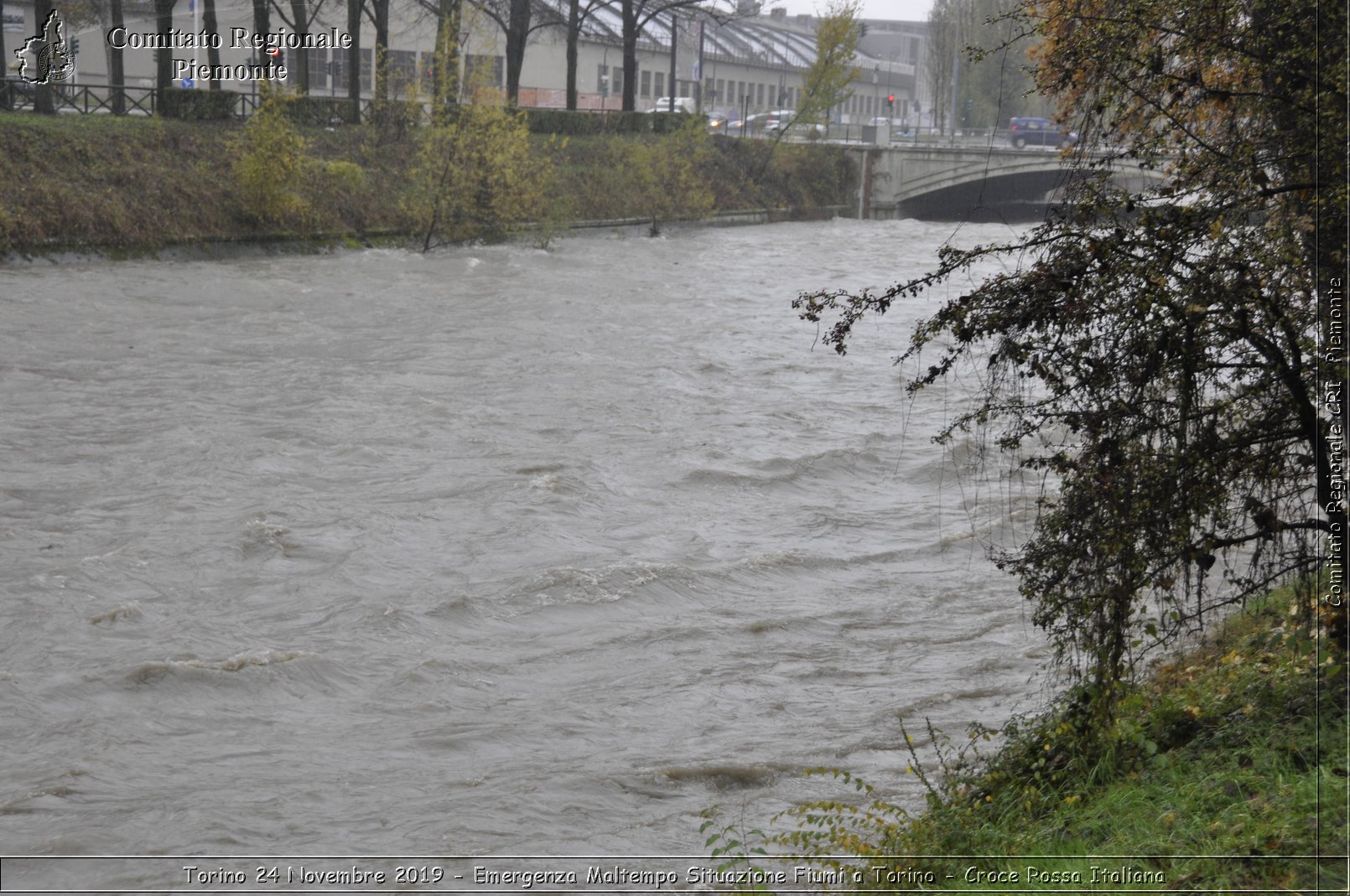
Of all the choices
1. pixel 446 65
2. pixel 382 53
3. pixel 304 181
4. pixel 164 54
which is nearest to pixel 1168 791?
pixel 446 65

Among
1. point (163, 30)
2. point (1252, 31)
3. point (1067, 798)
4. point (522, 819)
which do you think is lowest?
point (522, 819)

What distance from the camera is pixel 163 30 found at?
3138 cm

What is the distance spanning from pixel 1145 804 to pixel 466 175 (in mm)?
29764

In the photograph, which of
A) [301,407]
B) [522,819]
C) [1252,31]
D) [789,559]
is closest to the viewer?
[1252,31]

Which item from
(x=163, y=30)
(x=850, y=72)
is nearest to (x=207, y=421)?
(x=163, y=30)

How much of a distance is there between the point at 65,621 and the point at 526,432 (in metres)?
7.26

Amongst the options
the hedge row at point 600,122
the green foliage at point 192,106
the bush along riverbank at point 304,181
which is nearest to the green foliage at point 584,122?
the hedge row at point 600,122

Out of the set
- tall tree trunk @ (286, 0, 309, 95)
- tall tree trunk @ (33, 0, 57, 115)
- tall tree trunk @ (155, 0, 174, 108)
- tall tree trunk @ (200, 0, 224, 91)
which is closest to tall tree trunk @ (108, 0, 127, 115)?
tall tree trunk @ (200, 0, 224, 91)

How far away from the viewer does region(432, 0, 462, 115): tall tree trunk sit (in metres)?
32.0

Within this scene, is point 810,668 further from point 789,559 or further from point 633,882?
point 633,882

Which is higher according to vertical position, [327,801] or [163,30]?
[163,30]

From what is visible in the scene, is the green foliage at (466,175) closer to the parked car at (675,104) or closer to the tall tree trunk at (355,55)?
the tall tree trunk at (355,55)

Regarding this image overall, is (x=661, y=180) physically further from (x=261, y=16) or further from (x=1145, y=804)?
(x=1145, y=804)

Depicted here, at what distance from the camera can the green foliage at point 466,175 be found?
33375 millimetres
